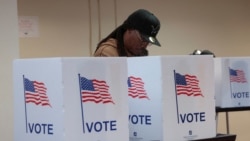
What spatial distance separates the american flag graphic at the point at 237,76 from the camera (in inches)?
91.8

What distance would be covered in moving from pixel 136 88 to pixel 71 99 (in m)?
0.30

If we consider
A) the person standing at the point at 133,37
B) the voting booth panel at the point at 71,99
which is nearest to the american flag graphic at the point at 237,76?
the person standing at the point at 133,37

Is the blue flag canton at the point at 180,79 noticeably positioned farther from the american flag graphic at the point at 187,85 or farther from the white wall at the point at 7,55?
the white wall at the point at 7,55

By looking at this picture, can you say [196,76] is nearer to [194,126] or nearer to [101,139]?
[194,126]

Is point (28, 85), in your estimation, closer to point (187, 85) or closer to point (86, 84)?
point (86, 84)

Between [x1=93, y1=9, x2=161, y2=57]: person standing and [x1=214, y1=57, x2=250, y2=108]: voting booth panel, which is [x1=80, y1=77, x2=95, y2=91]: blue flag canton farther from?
[x1=214, y1=57, x2=250, y2=108]: voting booth panel

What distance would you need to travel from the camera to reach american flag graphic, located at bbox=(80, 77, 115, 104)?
134 centimetres

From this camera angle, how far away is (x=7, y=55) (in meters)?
2.75

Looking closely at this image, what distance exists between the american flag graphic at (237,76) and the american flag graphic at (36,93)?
1.22 m

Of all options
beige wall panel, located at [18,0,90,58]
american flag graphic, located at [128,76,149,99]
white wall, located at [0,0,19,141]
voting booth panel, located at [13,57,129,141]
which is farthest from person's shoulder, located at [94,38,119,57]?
beige wall panel, located at [18,0,90,58]

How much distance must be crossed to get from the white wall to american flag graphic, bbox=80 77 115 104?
4.95ft

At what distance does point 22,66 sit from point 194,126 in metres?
0.60

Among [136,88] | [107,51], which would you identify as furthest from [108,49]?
[136,88]

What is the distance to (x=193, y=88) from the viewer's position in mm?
1555
